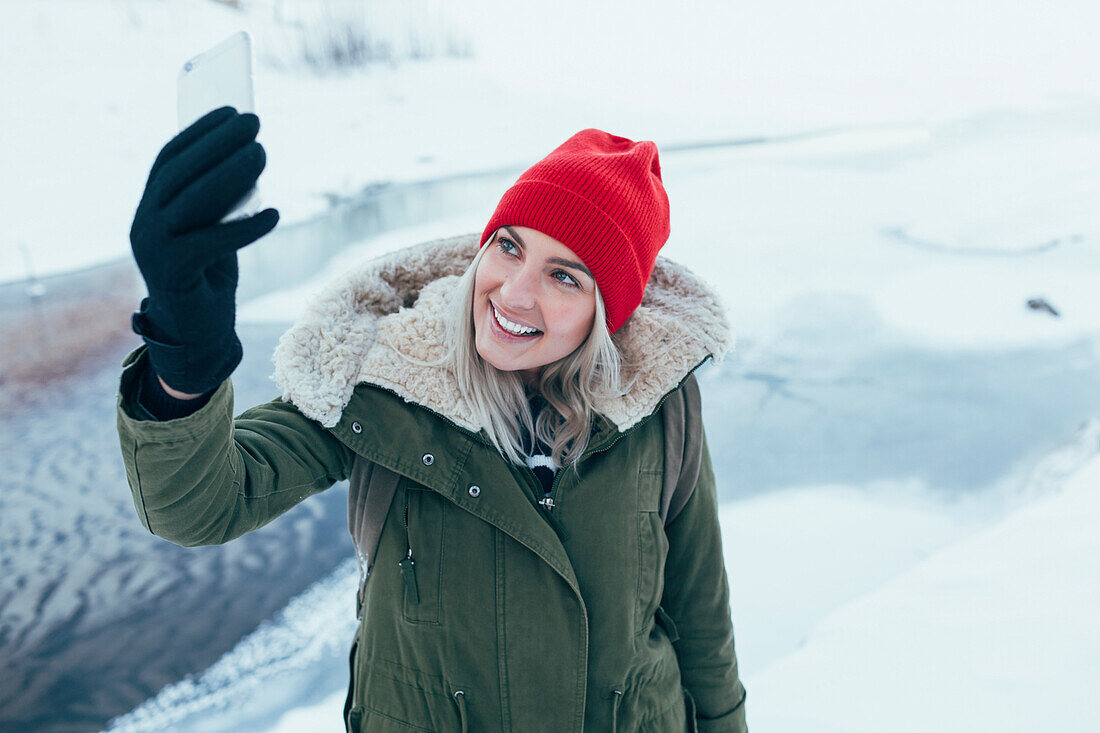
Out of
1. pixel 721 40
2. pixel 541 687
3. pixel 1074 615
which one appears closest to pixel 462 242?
pixel 541 687

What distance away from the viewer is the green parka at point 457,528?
0.66 meters

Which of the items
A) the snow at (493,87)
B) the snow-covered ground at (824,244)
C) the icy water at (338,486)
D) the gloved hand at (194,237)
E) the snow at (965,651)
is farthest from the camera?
the snow at (493,87)

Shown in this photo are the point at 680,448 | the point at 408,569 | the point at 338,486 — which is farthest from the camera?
the point at 338,486

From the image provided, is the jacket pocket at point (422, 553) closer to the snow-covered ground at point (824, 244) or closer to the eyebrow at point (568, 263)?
the eyebrow at point (568, 263)

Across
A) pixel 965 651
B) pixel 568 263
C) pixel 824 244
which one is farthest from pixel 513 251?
pixel 824 244

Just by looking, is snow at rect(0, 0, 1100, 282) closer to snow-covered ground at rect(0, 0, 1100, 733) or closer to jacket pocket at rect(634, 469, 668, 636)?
snow-covered ground at rect(0, 0, 1100, 733)

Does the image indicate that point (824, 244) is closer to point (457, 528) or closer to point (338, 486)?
point (338, 486)

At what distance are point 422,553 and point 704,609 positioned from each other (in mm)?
390

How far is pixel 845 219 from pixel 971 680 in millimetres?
3201

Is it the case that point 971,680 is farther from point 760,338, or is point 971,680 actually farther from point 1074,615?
point 760,338

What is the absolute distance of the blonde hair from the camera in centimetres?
72

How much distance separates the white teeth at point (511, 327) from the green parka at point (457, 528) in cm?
7

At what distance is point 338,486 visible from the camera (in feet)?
7.89

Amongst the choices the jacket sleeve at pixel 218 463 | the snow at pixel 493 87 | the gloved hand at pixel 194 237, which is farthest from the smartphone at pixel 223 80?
the snow at pixel 493 87
